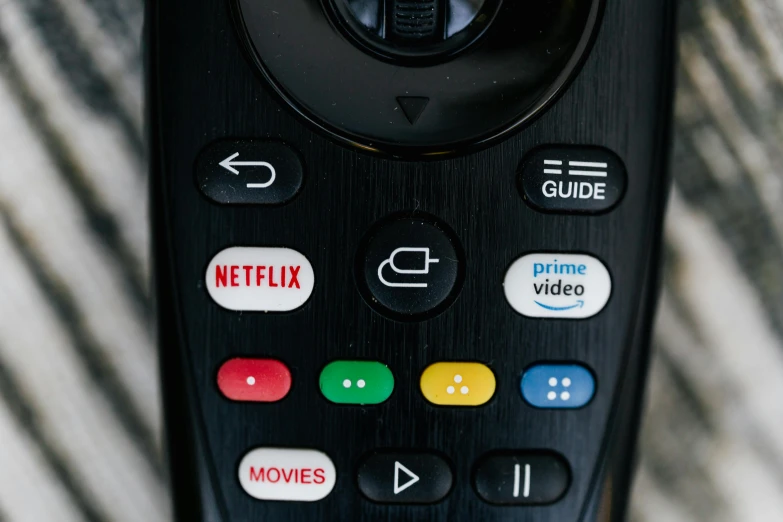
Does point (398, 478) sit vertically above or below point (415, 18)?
below

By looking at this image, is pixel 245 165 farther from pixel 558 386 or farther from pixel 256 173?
pixel 558 386

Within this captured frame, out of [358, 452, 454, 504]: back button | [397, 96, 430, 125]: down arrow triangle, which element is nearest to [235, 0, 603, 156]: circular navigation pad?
[397, 96, 430, 125]: down arrow triangle

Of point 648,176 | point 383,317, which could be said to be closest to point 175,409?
point 383,317

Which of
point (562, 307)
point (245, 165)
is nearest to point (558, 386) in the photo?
point (562, 307)

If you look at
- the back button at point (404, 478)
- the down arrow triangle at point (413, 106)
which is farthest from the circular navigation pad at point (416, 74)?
the back button at point (404, 478)

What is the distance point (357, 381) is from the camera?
273 millimetres

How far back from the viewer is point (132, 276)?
0.34 metres

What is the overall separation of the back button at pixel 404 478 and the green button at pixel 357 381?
0.02 metres

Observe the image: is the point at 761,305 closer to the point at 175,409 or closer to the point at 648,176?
the point at 648,176

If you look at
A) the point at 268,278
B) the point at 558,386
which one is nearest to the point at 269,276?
the point at 268,278

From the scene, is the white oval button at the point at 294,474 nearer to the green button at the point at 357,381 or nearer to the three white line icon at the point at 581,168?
the green button at the point at 357,381

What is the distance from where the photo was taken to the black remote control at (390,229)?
27cm

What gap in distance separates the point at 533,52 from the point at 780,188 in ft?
0.49

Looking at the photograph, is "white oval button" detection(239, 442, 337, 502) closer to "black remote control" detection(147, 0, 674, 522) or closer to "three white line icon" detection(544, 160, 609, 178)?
"black remote control" detection(147, 0, 674, 522)
